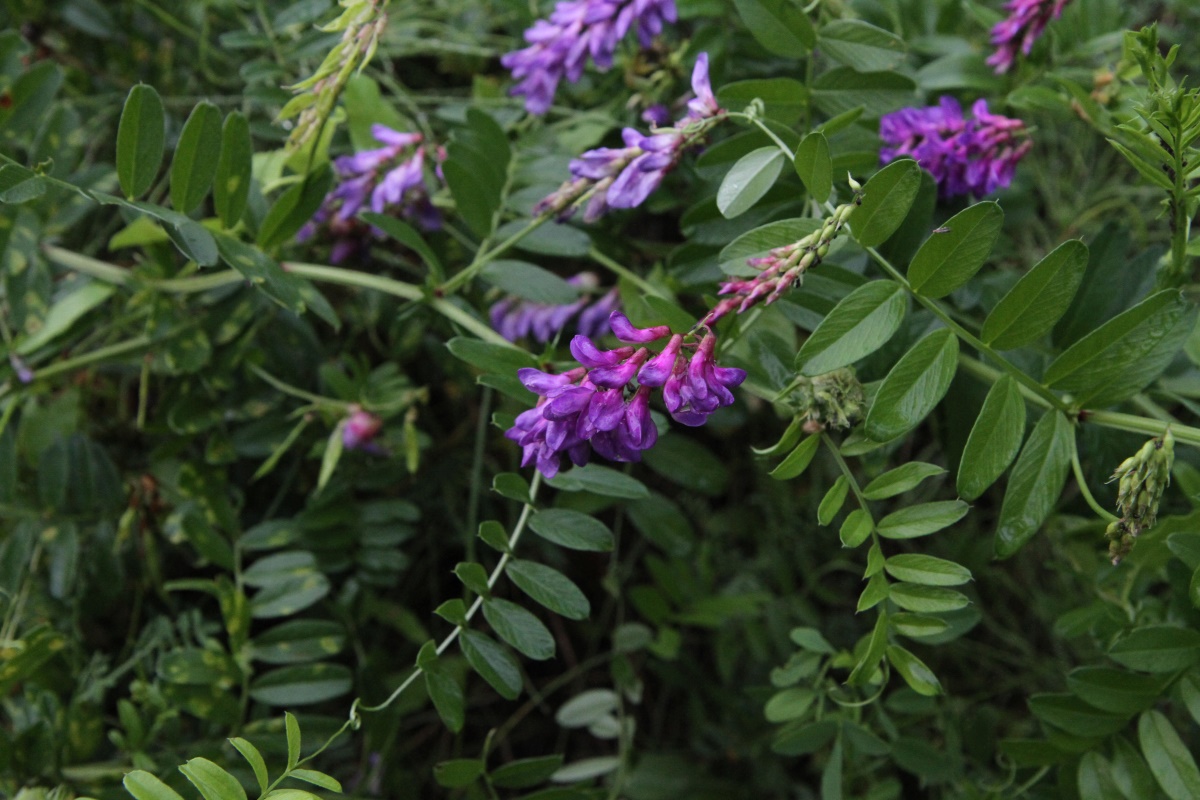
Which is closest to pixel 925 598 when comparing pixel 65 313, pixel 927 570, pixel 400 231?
pixel 927 570

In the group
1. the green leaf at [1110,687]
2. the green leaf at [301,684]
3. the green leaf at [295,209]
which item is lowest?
the green leaf at [301,684]

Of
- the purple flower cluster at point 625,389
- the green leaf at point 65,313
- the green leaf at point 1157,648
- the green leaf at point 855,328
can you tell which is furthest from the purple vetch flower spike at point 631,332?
the green leaf at point 65,313

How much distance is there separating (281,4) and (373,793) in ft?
3.35

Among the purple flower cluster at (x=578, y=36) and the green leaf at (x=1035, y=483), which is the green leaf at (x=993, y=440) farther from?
the purple flower cluster at (x=578, y=36)

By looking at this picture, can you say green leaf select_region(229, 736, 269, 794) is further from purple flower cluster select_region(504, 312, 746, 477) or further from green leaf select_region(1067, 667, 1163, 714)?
green leaf select_region(1067, 667, 1163, 714)

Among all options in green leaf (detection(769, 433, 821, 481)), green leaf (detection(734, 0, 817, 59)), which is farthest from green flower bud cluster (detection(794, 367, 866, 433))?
green leaf (detection(734, 0, 817, 59))

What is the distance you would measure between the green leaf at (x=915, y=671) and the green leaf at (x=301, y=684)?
21.8 inches

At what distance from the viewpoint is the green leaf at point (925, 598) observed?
0.70m

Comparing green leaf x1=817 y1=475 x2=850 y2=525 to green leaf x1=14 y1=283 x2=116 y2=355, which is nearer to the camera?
green leaf x1=817 y1=475 x2=850 y2=525

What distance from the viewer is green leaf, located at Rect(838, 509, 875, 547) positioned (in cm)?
70

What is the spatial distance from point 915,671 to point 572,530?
0.95ft

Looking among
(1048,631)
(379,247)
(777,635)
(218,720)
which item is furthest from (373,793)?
(1048,631)

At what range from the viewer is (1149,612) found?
854mm

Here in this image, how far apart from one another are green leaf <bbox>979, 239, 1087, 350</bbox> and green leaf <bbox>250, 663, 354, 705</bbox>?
0.71 meters
